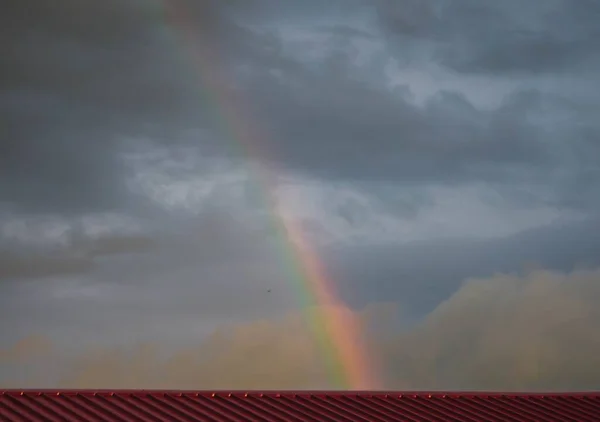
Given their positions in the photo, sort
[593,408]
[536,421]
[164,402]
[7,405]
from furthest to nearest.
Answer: [593,408] < [536,421] < [164,402] < [7,405]

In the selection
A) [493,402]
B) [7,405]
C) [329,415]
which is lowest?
[7,405]

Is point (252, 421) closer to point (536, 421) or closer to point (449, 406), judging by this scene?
point (449, 406)

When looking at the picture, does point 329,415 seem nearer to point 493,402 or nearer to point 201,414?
point 201,414

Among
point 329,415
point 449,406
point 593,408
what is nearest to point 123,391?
point 329,415

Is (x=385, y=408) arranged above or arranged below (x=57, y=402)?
above

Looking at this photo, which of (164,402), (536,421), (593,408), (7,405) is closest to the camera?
(7,405)

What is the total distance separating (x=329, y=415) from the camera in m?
24.5

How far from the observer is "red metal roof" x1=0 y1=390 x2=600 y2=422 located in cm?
2280

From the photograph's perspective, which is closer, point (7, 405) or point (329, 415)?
point (7, 405)

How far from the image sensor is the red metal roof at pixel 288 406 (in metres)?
22.8

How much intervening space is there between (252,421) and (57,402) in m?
4.64

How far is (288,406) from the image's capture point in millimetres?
24750

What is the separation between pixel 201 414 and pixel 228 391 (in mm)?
1675

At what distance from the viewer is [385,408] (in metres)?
25.5
